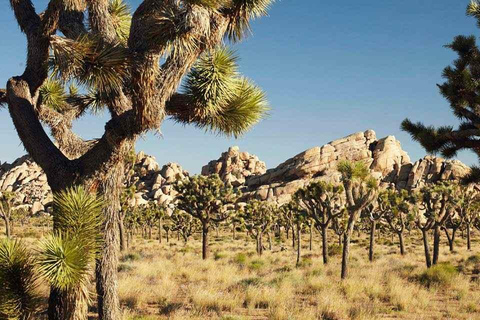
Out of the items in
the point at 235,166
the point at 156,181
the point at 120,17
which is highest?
the point at 235,166

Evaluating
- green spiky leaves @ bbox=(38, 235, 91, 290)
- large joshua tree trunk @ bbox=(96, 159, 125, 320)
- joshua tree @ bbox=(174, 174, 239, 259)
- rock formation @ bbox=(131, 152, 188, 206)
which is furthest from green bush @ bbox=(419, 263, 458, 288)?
rock formation @ bbox=(131, 152, 188, 206)

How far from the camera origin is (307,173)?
271ft

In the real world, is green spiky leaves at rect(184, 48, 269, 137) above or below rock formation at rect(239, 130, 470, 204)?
below

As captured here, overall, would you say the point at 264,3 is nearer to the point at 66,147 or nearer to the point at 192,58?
the point at 192,58

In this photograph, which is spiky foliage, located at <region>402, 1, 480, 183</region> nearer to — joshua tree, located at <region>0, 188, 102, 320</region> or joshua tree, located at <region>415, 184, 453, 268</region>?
joshua tree, located at <region>0, 188, 102, 320</region>

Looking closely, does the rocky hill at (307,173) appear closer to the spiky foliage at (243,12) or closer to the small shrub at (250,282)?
the small shrub at (250,282)

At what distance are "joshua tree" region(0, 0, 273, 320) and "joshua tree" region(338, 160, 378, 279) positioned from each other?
9.28 meters

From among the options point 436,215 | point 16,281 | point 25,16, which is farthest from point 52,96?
point 436,215

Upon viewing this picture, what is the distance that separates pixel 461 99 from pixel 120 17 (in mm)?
7817

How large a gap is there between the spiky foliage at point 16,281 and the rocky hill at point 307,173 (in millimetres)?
66381

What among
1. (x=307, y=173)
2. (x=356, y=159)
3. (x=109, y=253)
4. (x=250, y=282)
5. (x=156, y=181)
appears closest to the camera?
(x=109, y=253)

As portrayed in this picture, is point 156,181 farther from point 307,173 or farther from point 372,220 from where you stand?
point 372,220

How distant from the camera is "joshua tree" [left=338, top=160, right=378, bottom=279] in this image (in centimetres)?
1511

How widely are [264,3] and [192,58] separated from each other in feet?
5.37
